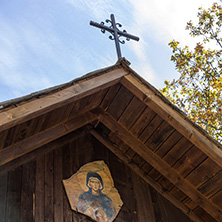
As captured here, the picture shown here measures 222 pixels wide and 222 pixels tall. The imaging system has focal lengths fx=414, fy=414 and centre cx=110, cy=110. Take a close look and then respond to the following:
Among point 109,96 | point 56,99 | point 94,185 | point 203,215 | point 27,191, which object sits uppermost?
point 109,96

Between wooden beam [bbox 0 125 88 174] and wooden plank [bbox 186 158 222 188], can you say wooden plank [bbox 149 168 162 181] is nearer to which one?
wooden plank [bbox 186 158 222 188]

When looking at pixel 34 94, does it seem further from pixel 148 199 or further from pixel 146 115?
pixel 148 199

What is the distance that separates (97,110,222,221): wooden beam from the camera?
541cm

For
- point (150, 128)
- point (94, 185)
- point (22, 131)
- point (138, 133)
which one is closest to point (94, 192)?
point (94, 185)

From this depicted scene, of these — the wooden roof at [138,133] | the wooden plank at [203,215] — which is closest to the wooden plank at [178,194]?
the wooden roof at [138,133]

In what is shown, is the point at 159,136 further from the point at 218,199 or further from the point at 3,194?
the point at 3,194

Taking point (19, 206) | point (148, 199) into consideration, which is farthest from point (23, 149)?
point (148, 199)

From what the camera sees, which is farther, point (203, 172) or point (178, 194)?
point (178, 194)

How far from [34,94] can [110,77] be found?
40.3 inches

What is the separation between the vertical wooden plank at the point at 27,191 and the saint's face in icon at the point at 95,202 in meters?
0.59

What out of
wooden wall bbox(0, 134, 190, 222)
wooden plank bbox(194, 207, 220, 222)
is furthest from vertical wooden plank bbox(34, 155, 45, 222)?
wooden plank bbox(194, 207, 220, 222)

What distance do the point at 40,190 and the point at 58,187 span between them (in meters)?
0.25

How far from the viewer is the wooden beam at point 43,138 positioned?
466 centimetres

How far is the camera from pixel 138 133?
543cm
